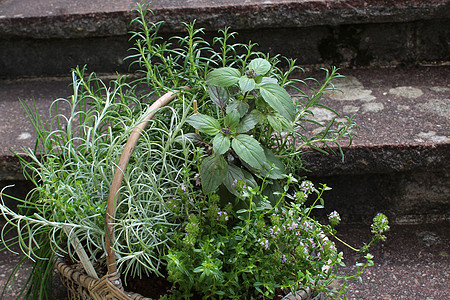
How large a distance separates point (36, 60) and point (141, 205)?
118 centimetres

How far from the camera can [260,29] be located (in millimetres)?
1956

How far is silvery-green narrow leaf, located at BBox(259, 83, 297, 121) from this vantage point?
108 centimetres

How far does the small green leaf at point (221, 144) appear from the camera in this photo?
105 centimetres

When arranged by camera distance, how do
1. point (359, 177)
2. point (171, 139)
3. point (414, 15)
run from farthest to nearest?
1. point (414, 15)
2. point (359, 177)
3. point (171, 139)

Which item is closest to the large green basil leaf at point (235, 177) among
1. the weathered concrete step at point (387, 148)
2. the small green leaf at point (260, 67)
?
the small green leaf at point (260, 67)

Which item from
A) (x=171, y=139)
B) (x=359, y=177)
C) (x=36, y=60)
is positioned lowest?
(x=359, y=177)

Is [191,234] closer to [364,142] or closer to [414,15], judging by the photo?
[364,142]

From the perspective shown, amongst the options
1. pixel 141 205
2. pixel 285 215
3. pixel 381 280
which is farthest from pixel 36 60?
pixel 381 280

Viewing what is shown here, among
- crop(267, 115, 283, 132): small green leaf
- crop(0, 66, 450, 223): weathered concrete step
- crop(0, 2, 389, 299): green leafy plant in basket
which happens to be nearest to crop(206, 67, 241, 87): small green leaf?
crop(0, 2, 389, 299): green leafy plant in basket

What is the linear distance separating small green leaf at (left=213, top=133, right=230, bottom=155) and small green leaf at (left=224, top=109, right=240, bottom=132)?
4 centimetres

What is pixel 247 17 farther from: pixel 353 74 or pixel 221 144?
pixel 221 144

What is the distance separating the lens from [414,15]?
1.86m

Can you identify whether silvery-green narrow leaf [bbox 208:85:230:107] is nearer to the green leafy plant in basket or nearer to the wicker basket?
the green leafy plant in basket

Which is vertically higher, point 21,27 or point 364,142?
point 21,27
